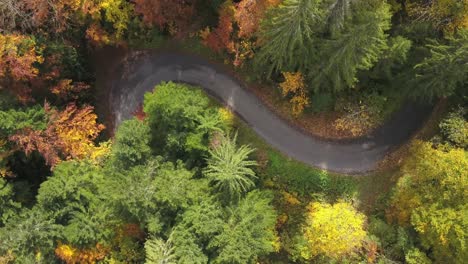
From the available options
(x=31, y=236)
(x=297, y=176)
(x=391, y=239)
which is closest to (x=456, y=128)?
(x=391, y=239)

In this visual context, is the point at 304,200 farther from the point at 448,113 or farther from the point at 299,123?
the point at 448,113

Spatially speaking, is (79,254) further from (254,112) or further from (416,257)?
(416,257)

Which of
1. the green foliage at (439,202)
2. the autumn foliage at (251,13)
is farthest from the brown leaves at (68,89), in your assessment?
the green foliage at (439,202)

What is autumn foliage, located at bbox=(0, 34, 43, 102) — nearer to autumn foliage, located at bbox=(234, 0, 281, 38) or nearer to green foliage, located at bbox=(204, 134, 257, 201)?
green foliage, located at bbox=(204, 134, 257, 201)

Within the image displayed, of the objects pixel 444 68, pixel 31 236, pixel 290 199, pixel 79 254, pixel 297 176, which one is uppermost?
pixel 444 68

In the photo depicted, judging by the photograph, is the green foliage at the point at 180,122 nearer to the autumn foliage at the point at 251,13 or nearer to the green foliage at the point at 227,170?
the green foliage at the point at 227,170
